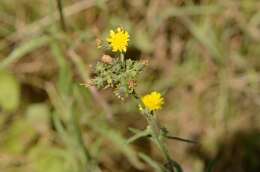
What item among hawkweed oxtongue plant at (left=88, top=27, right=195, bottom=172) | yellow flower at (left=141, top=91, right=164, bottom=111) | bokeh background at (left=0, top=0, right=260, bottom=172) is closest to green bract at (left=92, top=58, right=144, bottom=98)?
hawkweed oxtongue plant at (left=88, top=27, right=195, bottom=172)

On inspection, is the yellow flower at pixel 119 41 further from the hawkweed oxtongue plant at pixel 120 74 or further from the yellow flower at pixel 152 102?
the yellow flower at pixel 152 102

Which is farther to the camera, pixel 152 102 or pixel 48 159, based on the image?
pixel 48 159

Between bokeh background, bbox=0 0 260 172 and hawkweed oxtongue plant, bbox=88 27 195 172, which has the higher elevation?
bokeh background, bbox=0 0 260 172

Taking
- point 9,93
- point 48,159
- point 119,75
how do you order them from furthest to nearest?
point 9,93 < point 48,159 < point 119,75

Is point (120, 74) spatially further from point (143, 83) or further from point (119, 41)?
point (143, 83)

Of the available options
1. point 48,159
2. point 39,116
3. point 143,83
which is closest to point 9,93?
point 39,116

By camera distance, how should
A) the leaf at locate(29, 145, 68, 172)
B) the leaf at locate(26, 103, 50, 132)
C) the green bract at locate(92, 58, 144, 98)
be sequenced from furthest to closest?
the leaf at locate(26, 103, 50, 132) < the leaf at locate(29, 145, 68, 172) < the green bract at locate(92, 58, 144, 98)

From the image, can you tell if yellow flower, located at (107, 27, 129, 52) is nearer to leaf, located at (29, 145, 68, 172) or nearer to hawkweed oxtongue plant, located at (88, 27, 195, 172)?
hawkweed oxtongue plant, located at (88, 27, 195, 172)
